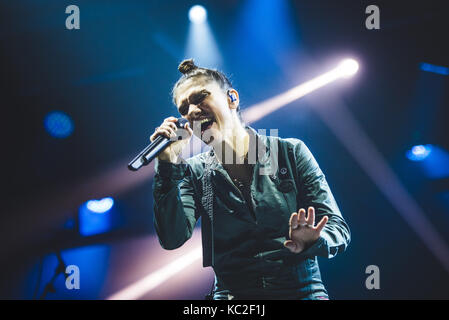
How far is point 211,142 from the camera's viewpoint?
161 cm

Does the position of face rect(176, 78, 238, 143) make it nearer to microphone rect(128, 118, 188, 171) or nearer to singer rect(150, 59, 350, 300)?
singer rect(150, 59, 350, 300)

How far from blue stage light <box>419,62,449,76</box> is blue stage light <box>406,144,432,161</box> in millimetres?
580

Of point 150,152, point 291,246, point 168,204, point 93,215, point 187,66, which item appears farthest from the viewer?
point 93,215

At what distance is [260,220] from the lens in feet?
4.56

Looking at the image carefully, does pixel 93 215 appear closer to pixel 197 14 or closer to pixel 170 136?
pixel 170 136

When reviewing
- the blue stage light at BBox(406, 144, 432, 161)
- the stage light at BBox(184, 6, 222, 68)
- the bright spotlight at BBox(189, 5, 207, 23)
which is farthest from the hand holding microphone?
the blue stage light at BBox(406, 144, 432, 161)

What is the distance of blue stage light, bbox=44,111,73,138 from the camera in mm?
2433

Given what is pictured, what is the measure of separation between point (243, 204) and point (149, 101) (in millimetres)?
1416

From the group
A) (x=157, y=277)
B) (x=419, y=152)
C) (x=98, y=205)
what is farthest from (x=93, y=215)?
(x=419, y=152)

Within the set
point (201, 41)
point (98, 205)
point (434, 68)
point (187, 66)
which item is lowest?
point (98, 205)

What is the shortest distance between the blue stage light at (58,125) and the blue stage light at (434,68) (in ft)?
9.13

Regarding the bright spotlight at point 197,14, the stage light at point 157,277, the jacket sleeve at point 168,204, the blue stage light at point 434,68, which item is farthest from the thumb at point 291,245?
the blue stage light at point 434,68
